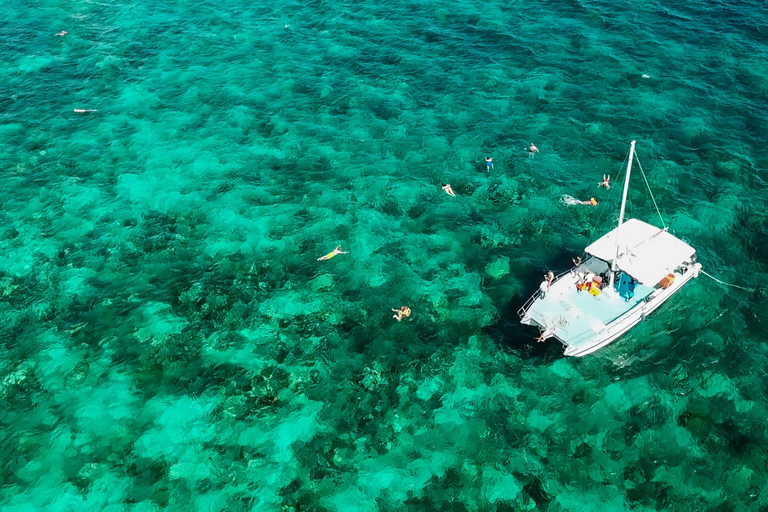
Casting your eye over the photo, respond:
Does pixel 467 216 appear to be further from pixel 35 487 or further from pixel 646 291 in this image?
pixel 35 487

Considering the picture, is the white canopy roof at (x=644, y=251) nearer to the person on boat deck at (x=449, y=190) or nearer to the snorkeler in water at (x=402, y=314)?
the snorkeler in water at (x=402, y=314)

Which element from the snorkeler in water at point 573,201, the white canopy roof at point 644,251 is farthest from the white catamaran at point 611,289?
the snorkeler in water at point 573,201

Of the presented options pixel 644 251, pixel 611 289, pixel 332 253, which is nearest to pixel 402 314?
pixel 332 253

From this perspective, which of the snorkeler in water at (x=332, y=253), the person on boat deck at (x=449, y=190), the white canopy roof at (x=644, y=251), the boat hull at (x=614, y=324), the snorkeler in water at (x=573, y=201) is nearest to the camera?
the boat hull at (x=614, y=324)

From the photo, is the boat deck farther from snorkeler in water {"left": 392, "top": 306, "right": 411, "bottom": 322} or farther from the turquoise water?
snorkeler in water {"left": 392, "top": 306, "right": 411, "bottom": 322}

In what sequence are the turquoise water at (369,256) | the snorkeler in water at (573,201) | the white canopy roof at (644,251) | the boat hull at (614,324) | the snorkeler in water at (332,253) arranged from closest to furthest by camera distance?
the turquoise water at (369,256), the boat hull at (614,324), the white canopy roof at (644,251), the snorkeler in water at (332,253), the snorkeler in water at (573,201)

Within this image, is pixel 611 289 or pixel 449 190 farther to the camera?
pixel 449 190

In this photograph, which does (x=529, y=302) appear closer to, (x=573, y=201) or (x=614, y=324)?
(x=614, y=324)
